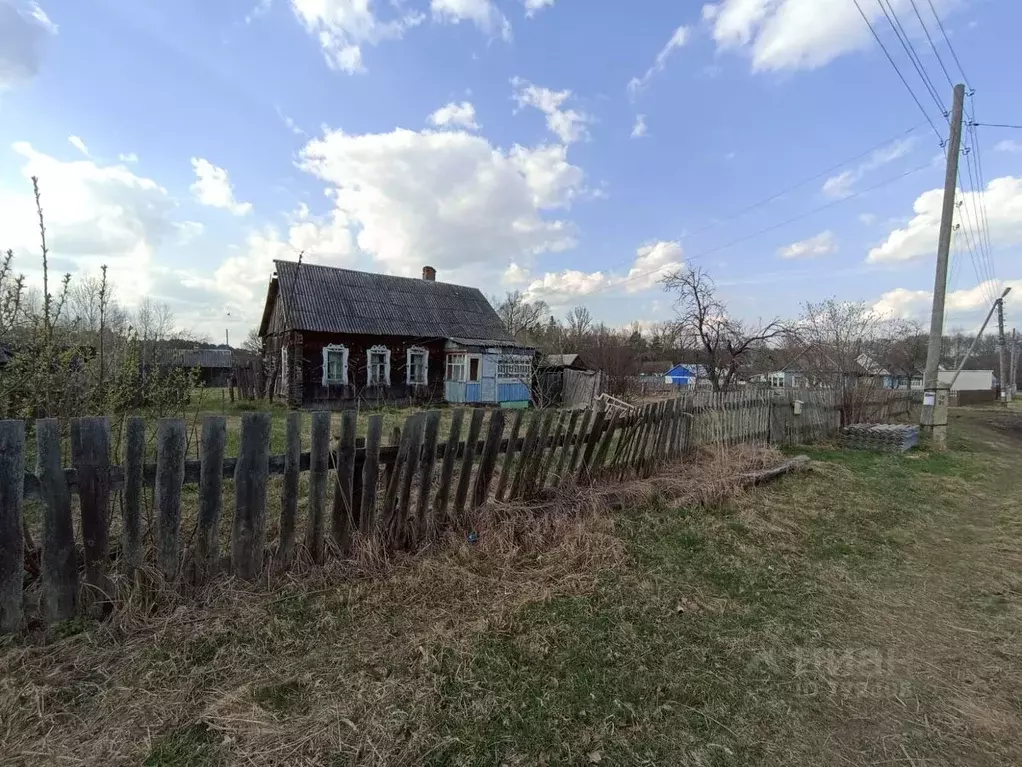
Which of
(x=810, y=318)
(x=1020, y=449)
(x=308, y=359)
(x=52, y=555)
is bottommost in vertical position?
(x=1020, y=449)

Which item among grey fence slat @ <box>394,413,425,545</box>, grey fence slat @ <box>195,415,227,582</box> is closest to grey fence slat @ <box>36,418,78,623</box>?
grey fence slat @ <box>195,415,227,582</box>

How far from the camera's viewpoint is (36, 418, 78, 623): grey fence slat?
2307 millimetres

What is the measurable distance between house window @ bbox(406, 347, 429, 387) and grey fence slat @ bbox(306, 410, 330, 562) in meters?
16.3

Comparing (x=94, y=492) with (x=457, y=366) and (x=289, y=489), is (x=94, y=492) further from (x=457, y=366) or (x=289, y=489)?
(x=457, y=366)

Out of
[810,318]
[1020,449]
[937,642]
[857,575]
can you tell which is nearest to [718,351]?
[1020,449]

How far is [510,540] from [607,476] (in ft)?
6.47

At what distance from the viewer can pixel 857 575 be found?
3.81 metres

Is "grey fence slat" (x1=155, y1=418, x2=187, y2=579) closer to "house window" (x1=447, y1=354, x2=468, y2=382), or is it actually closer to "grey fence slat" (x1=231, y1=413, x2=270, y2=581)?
"grey fence slat" (x1=231, y1=413, x2=270, y2=581)

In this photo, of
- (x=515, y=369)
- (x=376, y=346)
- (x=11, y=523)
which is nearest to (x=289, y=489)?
(x=11, y=523)

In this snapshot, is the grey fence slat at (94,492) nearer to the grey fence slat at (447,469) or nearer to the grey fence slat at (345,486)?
the grey fence slat at (345,486)

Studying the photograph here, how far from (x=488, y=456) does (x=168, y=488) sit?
7.18 feet

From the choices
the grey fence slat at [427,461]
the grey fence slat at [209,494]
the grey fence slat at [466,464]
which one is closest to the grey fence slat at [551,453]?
the grey fence slat at [466,464]

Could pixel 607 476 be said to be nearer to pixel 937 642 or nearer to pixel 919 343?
pixel 937 642

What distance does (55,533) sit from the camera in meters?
2.38
